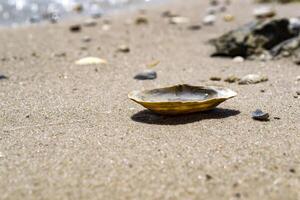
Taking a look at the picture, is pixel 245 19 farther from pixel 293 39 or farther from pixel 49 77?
pixel 49 77

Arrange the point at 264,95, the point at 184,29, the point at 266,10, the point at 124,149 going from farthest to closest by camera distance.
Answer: the point at 266,10 < the point at 184,29 < the point at 264,95 < the point at 124,149

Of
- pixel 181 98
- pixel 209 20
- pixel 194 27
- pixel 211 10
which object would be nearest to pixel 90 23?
pixel 194 27

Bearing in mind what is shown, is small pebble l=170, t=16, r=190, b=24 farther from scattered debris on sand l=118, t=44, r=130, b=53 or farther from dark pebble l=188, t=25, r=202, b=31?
scattered debris on sand l=118, t=44, r=130, b=53

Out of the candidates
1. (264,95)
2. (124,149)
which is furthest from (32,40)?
(124,149)

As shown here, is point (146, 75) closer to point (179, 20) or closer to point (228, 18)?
point (179, 20)

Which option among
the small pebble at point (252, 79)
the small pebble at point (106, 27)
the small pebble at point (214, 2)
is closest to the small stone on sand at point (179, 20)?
the small pebble at point (106, 27)
